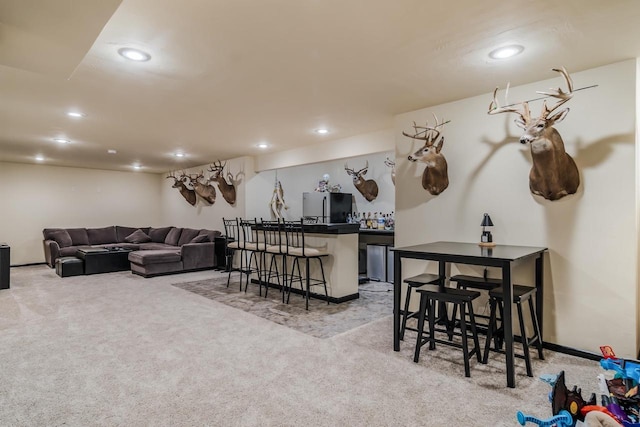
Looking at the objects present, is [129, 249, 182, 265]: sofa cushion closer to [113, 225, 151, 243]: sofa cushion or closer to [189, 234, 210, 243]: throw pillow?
[189, 234, 210, 243]: throw pillow

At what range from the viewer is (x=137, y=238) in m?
9.08

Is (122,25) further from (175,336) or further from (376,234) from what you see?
(376,234)


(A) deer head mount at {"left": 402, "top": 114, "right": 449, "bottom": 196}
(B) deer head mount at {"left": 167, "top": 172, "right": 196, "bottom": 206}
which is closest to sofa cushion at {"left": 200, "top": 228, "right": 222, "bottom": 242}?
(B) deer head mount at {"left": 167, "top": 172, "right": 196, "bottom": 206}

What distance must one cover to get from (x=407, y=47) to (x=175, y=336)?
11.0 ft

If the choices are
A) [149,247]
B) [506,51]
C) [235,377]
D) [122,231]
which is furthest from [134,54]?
[122,231]

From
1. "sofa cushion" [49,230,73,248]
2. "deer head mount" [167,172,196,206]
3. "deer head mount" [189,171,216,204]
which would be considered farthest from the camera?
"deer head mount" [167,172,196,206]

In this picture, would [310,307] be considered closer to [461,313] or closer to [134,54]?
[461,313]

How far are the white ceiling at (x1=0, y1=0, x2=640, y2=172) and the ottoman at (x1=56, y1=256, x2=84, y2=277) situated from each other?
2.98 meters

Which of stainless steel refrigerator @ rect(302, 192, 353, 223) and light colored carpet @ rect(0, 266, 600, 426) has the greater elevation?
stainless steel refrigerator @ rect(302, 192, 353, 223)

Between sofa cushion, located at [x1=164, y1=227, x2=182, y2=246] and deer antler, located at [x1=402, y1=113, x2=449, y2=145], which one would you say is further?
sofa cushion, located at [x1=164, y1=227, x2=182, y2=246]

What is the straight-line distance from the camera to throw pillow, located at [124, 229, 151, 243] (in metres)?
9.05

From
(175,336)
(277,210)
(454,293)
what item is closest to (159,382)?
(175,336)

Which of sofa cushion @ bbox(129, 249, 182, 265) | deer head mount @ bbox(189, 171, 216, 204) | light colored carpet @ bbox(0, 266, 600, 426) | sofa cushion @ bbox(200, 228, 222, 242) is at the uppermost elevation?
deer head mount @ bbox(189, 171, 216, 204)

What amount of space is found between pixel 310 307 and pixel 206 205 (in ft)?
16.9
